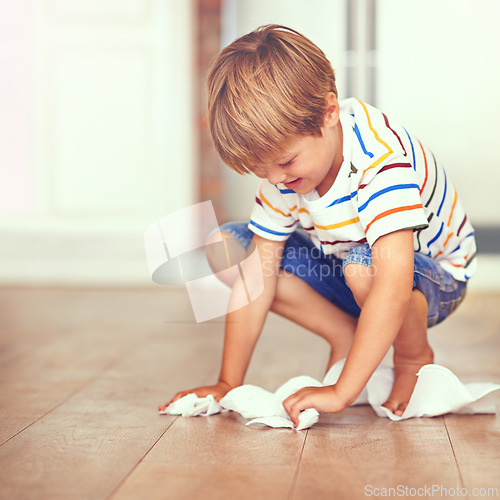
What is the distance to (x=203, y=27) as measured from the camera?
308 cm

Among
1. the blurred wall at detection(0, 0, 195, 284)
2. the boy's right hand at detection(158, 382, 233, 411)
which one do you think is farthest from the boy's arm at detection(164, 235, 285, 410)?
the blurred wall at detection(0, 0, 195, 284)

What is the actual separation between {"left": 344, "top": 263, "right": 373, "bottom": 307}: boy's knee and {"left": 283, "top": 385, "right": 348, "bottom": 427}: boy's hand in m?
0.13

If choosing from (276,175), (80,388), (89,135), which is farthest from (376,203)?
(89,135)

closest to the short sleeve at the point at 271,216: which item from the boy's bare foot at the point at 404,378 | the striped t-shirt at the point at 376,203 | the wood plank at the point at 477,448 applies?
the striped t-shirt at the point at 376,203

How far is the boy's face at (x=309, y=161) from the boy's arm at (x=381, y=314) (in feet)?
0.42

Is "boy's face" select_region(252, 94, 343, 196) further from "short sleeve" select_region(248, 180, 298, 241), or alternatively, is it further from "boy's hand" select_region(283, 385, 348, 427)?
"boy's hand" select_region(283, 385, 348, 427)

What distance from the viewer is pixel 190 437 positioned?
33.2 inches

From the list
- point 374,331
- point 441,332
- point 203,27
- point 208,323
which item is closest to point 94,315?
point 208,323

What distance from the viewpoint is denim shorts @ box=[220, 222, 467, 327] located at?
1.03m

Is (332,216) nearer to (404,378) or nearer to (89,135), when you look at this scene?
(404,378)

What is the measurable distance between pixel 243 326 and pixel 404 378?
245mm

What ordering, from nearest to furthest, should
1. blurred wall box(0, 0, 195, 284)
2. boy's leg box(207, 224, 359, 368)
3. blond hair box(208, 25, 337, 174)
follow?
blond hair box(208, 25, 337, 174), boy's leg box(207, 224, 359, 368), blurred wall box(0, 0, 195, 284)

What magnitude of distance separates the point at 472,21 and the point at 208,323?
6.20ft

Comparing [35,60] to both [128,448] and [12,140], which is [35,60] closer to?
[12,140]
